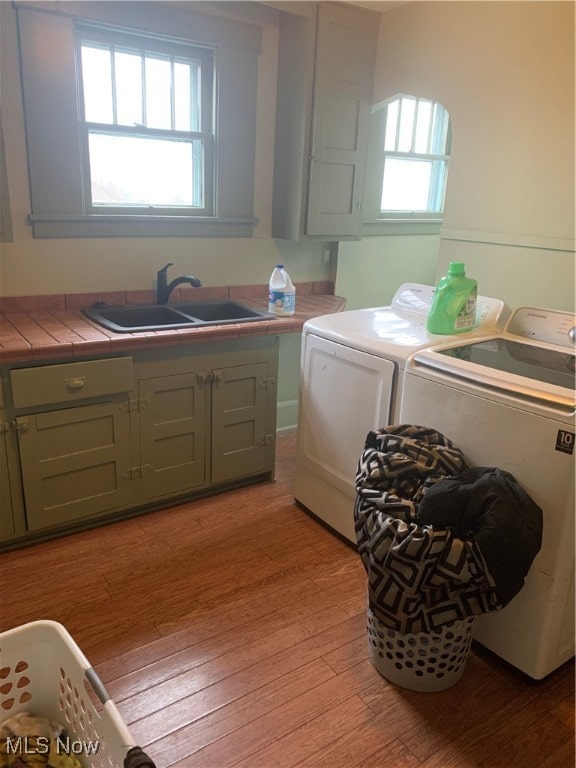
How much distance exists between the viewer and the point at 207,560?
236cm

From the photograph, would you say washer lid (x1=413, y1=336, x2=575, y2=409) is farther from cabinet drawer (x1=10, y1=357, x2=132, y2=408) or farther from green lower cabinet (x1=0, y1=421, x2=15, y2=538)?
green lower cabinet (x1=0, y1=421, x2=15, y2=538)

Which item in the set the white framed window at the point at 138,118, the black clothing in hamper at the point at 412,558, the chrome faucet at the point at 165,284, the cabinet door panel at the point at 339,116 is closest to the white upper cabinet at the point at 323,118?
the cabinet door panel at the point at 339,116

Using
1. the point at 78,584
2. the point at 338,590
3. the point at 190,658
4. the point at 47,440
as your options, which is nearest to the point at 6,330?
the point at 47,440

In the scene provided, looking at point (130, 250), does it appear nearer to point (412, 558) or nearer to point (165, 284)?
point (165, 284)

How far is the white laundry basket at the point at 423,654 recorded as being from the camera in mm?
1718

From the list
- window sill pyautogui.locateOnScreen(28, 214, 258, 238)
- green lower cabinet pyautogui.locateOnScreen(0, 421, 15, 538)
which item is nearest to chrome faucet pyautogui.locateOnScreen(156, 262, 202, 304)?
window sill pyautogui.locateOnScreen(28, 214, 258, 238)

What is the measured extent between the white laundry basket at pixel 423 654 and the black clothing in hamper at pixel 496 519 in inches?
9.5

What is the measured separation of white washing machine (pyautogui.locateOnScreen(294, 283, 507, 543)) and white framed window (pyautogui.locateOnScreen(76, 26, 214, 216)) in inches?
43.4

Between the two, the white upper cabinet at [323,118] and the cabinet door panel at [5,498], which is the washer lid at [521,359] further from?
the cabinet door panel at [5,498]

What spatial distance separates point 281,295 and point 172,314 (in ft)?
1.76

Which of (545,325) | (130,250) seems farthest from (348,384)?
(130,250)

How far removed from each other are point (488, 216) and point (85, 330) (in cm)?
184

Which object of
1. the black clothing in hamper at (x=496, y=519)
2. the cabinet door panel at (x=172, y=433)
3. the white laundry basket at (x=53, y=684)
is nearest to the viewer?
the white laundry basket at (x=53, y=684)

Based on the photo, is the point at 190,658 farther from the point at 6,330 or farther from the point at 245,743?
the point at 6,330
